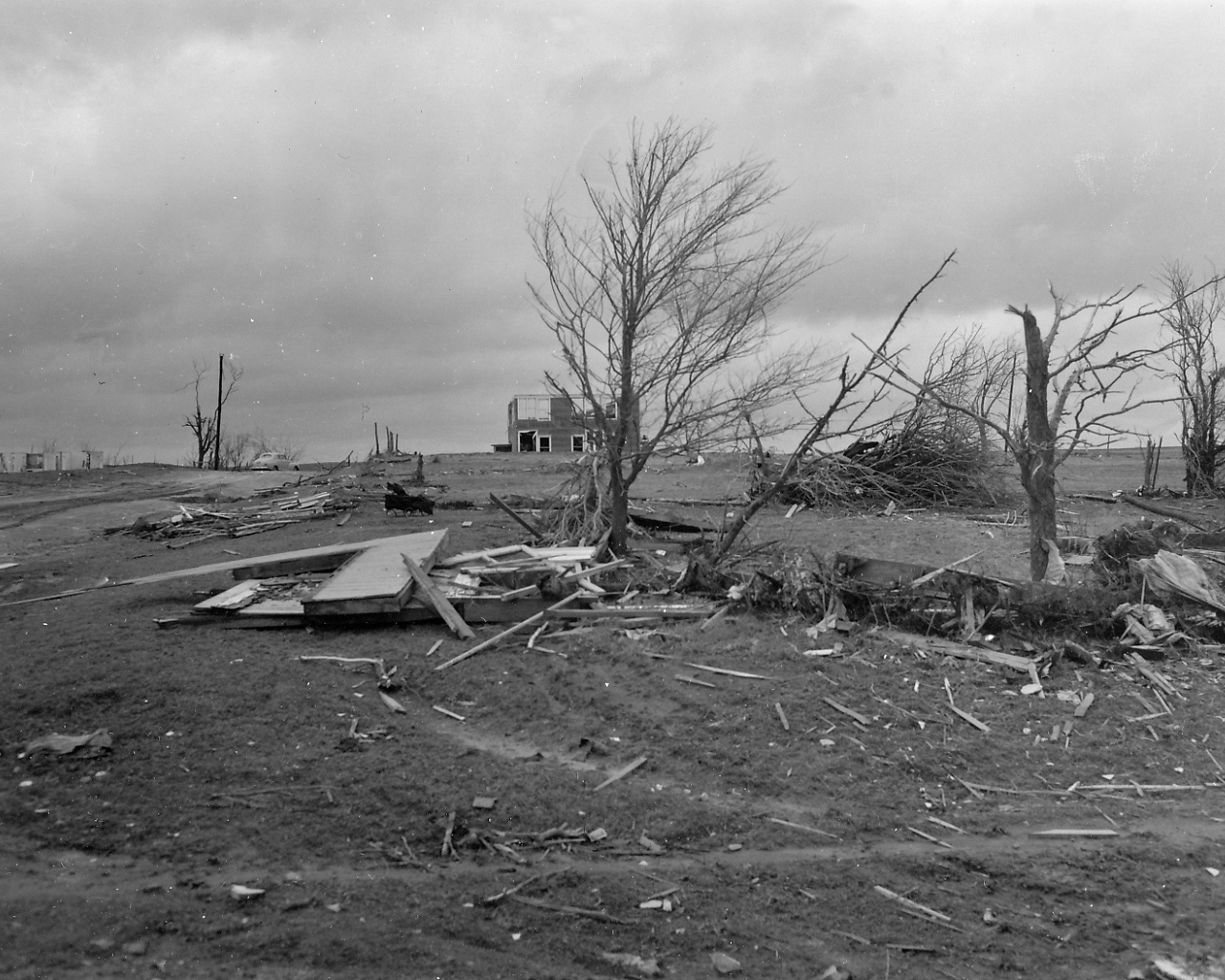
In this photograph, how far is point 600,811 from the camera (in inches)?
202

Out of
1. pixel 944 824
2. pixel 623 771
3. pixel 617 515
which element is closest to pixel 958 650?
pixel 944 824

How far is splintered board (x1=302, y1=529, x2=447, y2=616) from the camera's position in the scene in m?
8.61

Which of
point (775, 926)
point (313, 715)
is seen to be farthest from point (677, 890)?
point (313, 715)

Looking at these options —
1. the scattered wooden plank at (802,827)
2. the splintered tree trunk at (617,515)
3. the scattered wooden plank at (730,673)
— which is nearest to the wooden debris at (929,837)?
the scattered wooden plank at (802,827)

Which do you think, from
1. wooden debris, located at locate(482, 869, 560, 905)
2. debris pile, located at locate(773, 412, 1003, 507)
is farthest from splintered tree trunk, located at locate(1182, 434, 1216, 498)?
wooden debris, located at locate(482, 869, 560, 905)

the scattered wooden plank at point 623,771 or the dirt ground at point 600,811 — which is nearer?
the dirt ground at point 600,811

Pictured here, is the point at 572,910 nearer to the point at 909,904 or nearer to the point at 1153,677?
the point at 909,904

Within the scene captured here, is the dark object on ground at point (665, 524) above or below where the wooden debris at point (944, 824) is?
above

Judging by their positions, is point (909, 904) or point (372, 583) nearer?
point (909, 904)

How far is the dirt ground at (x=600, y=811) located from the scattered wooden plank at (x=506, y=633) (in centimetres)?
15

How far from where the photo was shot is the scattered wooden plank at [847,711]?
20.3ft

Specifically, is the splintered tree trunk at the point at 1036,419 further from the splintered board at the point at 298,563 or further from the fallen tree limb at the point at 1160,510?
the fallen tree limb at the point at 1160,510

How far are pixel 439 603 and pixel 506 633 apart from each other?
0.93 meters

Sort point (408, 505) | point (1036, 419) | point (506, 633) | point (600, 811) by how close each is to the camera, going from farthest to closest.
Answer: point (408, 505) < point (506, 633) < point (1036, 419) < point (600, 811)
